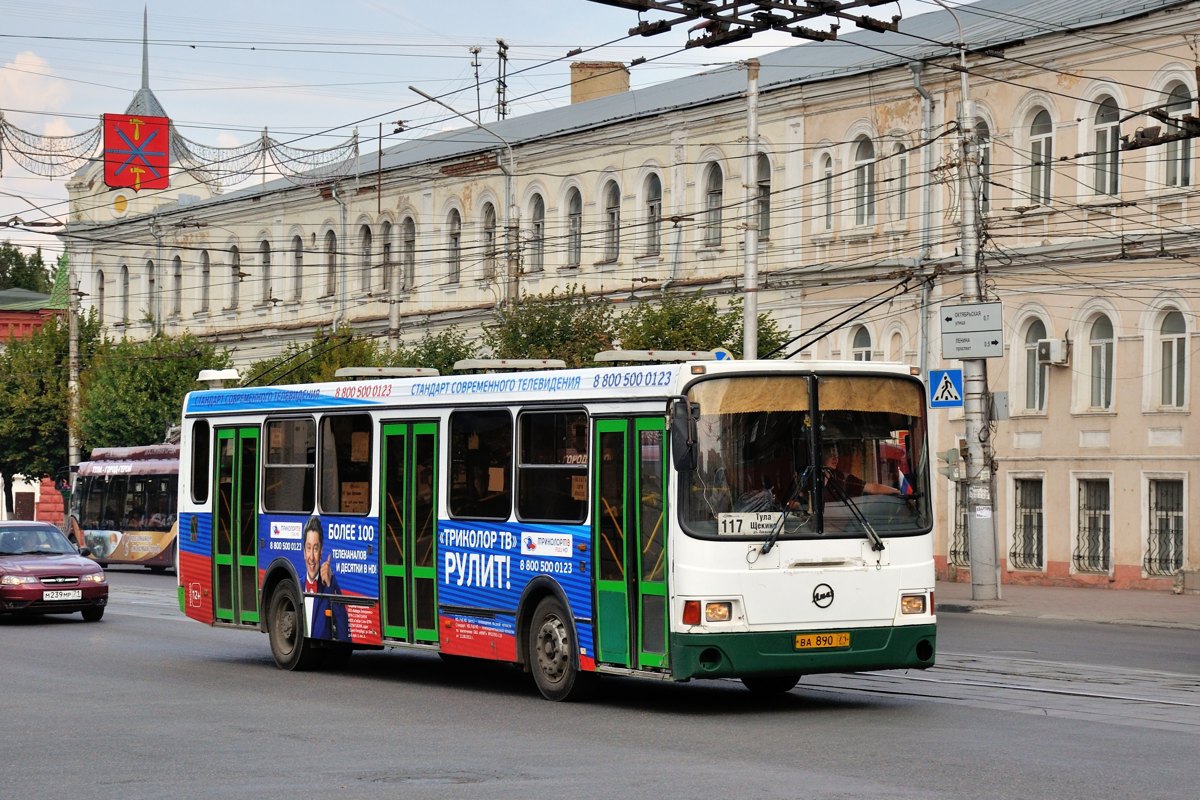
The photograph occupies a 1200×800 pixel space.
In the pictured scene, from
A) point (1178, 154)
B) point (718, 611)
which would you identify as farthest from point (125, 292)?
point (718, 611)

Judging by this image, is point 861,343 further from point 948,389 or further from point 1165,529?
point 948,389

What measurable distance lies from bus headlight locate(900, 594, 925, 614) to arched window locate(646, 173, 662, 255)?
31.9 m

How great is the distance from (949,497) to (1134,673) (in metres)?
21.8

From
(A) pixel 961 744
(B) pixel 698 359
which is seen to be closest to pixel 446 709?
(B) pixel 698 359

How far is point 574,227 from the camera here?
49.5 m

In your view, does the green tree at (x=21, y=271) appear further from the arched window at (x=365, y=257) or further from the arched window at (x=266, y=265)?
the arched window at (x=365, y=257)

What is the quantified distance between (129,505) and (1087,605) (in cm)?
2634

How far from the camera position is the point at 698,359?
622 inches

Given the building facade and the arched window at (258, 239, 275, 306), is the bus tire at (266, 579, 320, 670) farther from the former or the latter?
the arched window at (258, 239, 275, 306)

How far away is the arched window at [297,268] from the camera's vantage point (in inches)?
2362

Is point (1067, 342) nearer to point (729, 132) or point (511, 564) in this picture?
point (729, 132)

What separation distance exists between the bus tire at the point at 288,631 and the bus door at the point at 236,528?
366mm

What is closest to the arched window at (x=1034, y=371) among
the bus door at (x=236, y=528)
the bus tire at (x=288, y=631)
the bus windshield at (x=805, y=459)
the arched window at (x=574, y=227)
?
the arched window at (x=574, y=227)

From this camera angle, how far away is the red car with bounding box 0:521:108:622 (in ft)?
86.1
